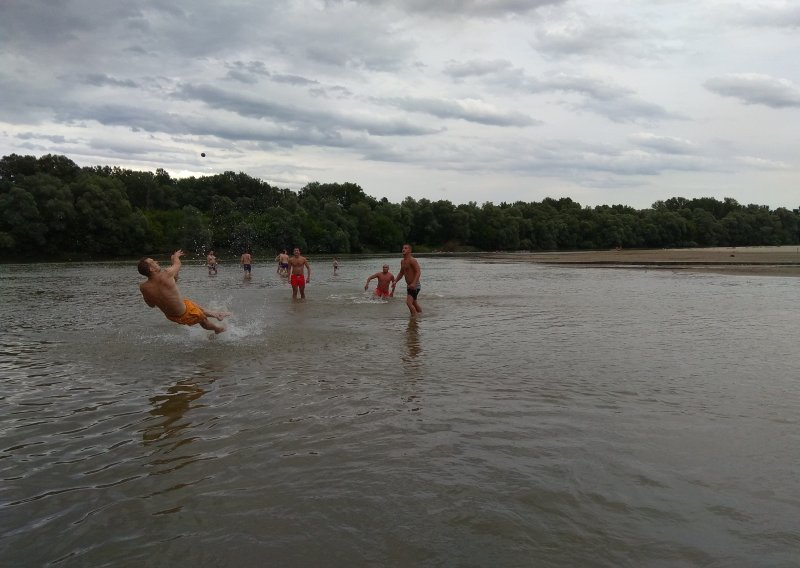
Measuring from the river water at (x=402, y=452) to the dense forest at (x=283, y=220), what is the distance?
2772 inches

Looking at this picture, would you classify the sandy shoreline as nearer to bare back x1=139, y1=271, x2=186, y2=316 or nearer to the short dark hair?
bare back x1=139, y1=271, x2=186, y2=316

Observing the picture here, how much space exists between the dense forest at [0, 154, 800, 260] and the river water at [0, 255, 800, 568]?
7040 centimetres

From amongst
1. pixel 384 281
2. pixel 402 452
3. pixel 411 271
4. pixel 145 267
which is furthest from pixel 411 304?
pixel 402 452

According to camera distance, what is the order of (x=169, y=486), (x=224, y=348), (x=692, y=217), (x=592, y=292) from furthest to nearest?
(x=692, y=217), (x=592, y=292), (x=224, y=348), (x=169, y=486)

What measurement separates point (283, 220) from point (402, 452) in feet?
291

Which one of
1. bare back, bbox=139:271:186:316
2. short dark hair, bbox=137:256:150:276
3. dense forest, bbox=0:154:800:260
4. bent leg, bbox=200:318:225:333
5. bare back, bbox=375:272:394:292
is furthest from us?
dense forest, bbox=0:154:800:260

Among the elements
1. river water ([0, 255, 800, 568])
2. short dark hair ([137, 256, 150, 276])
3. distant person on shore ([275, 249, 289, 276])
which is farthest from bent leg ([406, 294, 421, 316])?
distant person on shore ([275, 249, 289, 276])

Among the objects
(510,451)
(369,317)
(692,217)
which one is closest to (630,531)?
(510,451)

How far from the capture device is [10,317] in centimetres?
1639

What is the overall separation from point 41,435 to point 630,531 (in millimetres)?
5578

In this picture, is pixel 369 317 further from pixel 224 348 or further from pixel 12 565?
pixel 12 565

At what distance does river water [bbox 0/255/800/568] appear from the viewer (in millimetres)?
3934

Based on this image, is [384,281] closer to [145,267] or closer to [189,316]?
[189,316]

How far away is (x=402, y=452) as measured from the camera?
5508 mm
